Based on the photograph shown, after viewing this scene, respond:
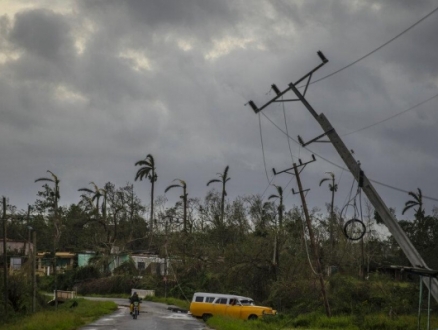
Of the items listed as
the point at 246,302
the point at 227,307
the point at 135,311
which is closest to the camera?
the point at 135,311

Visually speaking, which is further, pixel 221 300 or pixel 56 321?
pixel 221 300

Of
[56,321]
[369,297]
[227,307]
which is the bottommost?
[56,321]

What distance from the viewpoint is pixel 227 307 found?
4212 centimetres

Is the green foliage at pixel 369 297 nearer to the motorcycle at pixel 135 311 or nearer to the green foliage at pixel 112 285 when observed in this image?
the motorcycle at pixel 135 311

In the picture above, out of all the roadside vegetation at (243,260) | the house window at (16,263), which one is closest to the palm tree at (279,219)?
the roadside vegetation at (243,260)

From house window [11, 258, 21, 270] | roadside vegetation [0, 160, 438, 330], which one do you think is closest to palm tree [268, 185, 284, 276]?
roadside vegetation [0, 160, 438, 330]

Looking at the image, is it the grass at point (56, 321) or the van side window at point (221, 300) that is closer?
the grass at point (56, 321)

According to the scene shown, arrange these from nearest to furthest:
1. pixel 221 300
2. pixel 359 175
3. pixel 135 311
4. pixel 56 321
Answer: pixel 359 175, pixel 56 321, pixel 135 311, pixel 221 300

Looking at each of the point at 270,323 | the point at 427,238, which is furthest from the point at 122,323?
the point at 427,238

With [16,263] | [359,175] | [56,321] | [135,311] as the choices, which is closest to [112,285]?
[16,263]

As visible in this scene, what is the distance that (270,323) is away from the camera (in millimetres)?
37688

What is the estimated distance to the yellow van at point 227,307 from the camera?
4134 centimetres

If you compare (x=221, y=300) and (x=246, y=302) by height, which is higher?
(x=221, y=300)

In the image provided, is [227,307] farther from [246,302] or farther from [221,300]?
[246,302]
